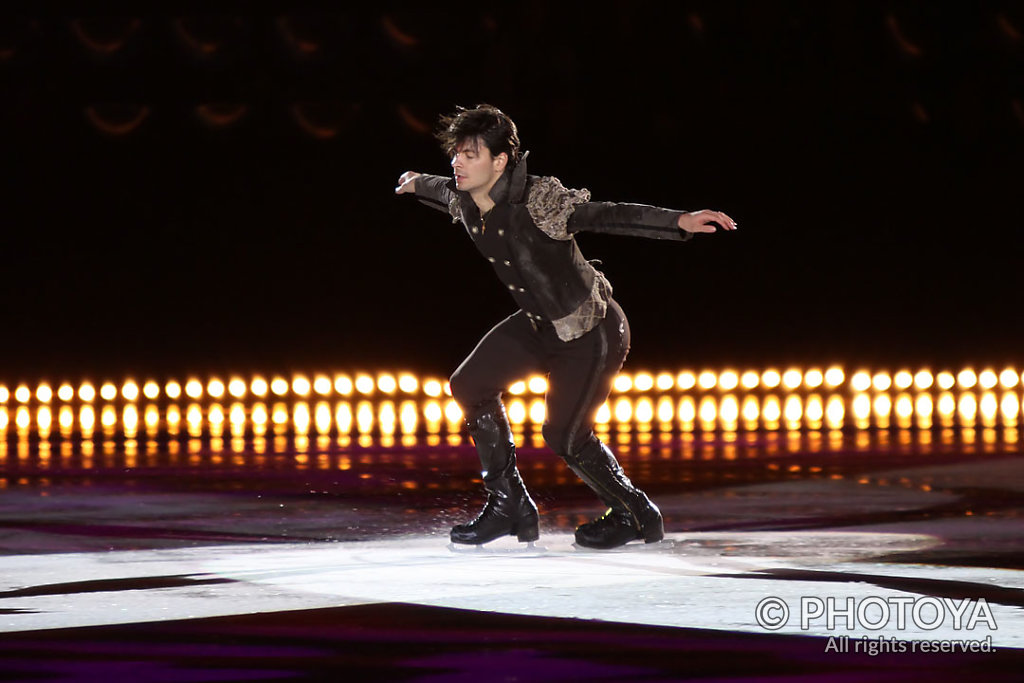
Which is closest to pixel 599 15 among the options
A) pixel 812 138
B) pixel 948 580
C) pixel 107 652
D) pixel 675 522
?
pixel 812 138

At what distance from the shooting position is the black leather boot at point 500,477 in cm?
622

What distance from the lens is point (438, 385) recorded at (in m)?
14.5

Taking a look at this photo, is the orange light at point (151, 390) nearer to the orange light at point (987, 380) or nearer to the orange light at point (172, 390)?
the orange light at point (172, 390)

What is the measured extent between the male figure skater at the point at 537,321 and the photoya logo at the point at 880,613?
126cm

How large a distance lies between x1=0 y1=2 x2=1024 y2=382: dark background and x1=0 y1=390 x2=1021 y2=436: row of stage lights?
2145 mm

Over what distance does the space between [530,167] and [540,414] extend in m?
4.18

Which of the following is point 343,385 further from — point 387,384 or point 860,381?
point 860,381

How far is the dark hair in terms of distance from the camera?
5.95 metres

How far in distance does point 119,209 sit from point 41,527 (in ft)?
30.1

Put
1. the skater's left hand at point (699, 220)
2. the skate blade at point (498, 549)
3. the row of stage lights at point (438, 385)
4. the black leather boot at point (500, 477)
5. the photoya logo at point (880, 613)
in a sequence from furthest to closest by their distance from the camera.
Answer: the row of stage lights at point (438, 385)
the black leather boot at point (500, 477)
the skate blade at point (498, 549)
the skater's left hand at point (699, 220)
the photoya logo at point (880, 613)

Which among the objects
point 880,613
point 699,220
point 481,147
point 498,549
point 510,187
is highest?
point 481,147

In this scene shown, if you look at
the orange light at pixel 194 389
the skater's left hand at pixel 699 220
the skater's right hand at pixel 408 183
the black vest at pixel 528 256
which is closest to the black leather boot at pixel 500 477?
the black vest at pixel 528 256

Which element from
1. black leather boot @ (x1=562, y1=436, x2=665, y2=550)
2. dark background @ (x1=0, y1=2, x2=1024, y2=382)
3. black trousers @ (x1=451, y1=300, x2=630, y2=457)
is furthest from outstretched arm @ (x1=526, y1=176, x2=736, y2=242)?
dark background @ (x1=0, y1=2, x2=1024, y2=382)

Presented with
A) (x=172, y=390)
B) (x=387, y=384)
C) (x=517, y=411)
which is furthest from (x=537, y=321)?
(x=172, y=390)
